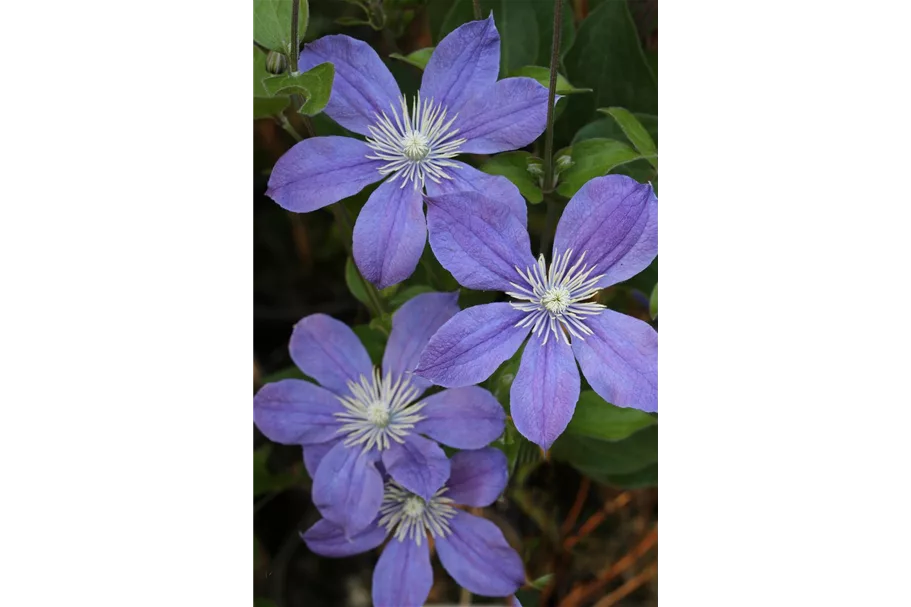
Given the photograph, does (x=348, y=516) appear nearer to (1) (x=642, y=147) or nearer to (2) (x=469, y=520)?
(2) (x=469, y=520)

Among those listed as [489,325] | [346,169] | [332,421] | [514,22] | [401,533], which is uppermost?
[514,22]

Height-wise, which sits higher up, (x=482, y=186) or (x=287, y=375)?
(x=482, y=186)

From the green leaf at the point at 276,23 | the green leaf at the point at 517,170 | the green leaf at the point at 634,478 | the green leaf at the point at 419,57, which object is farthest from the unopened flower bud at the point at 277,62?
the green leaf at the point at 634,478

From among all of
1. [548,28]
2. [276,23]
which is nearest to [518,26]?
[548,28]

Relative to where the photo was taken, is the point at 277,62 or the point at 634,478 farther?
the point at 634,478

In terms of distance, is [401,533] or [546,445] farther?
[401,533]

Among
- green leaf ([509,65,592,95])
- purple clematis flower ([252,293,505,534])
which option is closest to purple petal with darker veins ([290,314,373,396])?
purple clematis flower ([252,293,505,534])

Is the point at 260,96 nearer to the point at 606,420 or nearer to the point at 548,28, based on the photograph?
the point at 548,28

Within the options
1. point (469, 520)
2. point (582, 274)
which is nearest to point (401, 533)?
point (469, 520)
